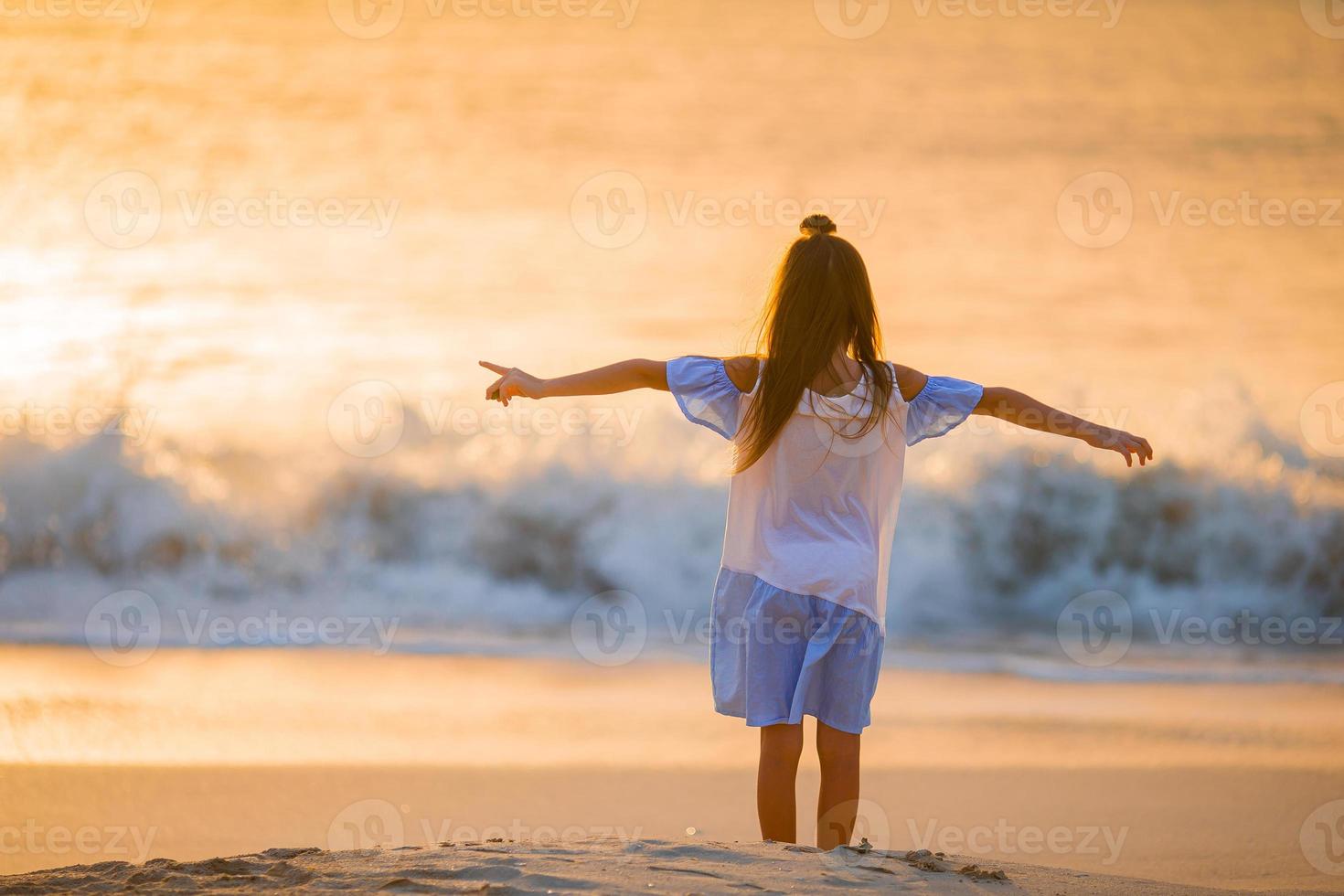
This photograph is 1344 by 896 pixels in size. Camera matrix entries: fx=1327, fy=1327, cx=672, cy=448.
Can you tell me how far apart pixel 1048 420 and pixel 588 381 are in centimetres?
115

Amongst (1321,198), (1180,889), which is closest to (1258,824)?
(1180,889)

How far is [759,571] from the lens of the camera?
10.9 feet

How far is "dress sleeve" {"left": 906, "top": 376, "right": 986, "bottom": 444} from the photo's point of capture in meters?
3.38

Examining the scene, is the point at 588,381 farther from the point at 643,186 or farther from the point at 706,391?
the point at 643,186

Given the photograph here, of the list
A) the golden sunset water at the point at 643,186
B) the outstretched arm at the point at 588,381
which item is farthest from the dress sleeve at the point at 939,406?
the golden sunset water at the point at 643,186

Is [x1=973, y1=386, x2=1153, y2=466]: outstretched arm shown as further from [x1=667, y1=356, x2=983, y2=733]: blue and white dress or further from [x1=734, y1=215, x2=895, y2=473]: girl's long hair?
[x1=734, y1=215, x2=895, y2=473]: girl's long hair

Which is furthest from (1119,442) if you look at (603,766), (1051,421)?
(603,766)

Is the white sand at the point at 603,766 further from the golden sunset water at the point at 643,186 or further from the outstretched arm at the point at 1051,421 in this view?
the golden sunset water at the point at 643,186

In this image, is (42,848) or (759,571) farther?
(42,848)

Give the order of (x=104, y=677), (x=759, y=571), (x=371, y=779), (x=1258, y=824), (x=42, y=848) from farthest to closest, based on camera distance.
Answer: (x=104, y=677), (x=371, y=779), (x=1258, y=824), (x=42, y=848), (x=759, y=571)

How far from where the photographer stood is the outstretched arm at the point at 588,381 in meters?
3.27

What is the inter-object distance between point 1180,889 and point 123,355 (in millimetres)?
10094

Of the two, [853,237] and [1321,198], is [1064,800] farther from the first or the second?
[1321,198]

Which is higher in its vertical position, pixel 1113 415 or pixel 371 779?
pixel 1113 415
